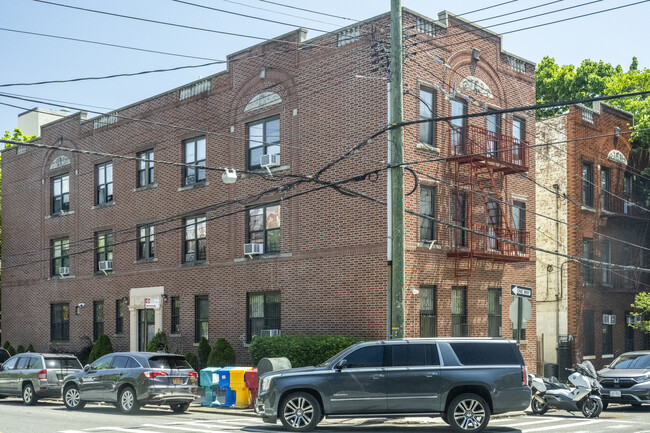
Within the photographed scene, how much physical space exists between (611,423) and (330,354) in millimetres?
8317

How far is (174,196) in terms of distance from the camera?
31203 mm

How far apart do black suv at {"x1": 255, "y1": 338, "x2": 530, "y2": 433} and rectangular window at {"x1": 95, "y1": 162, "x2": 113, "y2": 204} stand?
21.1 metres

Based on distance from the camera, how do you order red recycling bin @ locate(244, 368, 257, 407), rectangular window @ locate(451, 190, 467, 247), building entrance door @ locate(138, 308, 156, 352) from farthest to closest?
building entrance door @ locate(138, 308, 156, 352)
rectangular window @ locate(451, 190, 467, 247)
red recycling bin @ locate(244, 368, 257, 407)

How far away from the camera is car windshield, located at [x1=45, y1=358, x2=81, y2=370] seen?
76.1ft

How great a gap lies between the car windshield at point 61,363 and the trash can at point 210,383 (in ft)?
15.0

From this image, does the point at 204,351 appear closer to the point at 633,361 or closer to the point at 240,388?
the point at 240,388

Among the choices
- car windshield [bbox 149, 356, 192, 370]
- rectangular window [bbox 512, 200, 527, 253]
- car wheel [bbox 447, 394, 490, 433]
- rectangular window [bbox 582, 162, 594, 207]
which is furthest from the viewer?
rectangular window [bbox 582, 162, 594, 207]

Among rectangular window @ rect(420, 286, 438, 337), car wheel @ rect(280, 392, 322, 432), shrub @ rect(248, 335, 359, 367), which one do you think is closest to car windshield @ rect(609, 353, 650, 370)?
rectangular window @ rect(420, 286, 438, 337)

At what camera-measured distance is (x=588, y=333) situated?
32250 mm

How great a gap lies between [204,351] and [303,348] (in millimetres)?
6662

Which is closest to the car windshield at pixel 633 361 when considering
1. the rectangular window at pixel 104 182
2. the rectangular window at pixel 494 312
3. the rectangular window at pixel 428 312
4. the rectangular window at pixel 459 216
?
the rectangular window at pixel 494 312

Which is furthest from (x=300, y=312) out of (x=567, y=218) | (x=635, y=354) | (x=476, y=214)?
(x=567, y=218)

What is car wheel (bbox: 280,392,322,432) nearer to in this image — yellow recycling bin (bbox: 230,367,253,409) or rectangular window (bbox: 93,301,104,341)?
yellow recycling bin (bbox: 230,367,253,409)

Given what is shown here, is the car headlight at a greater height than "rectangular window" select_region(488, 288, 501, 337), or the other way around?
"rectangular window" select_region(488, 288, 501, 337)
